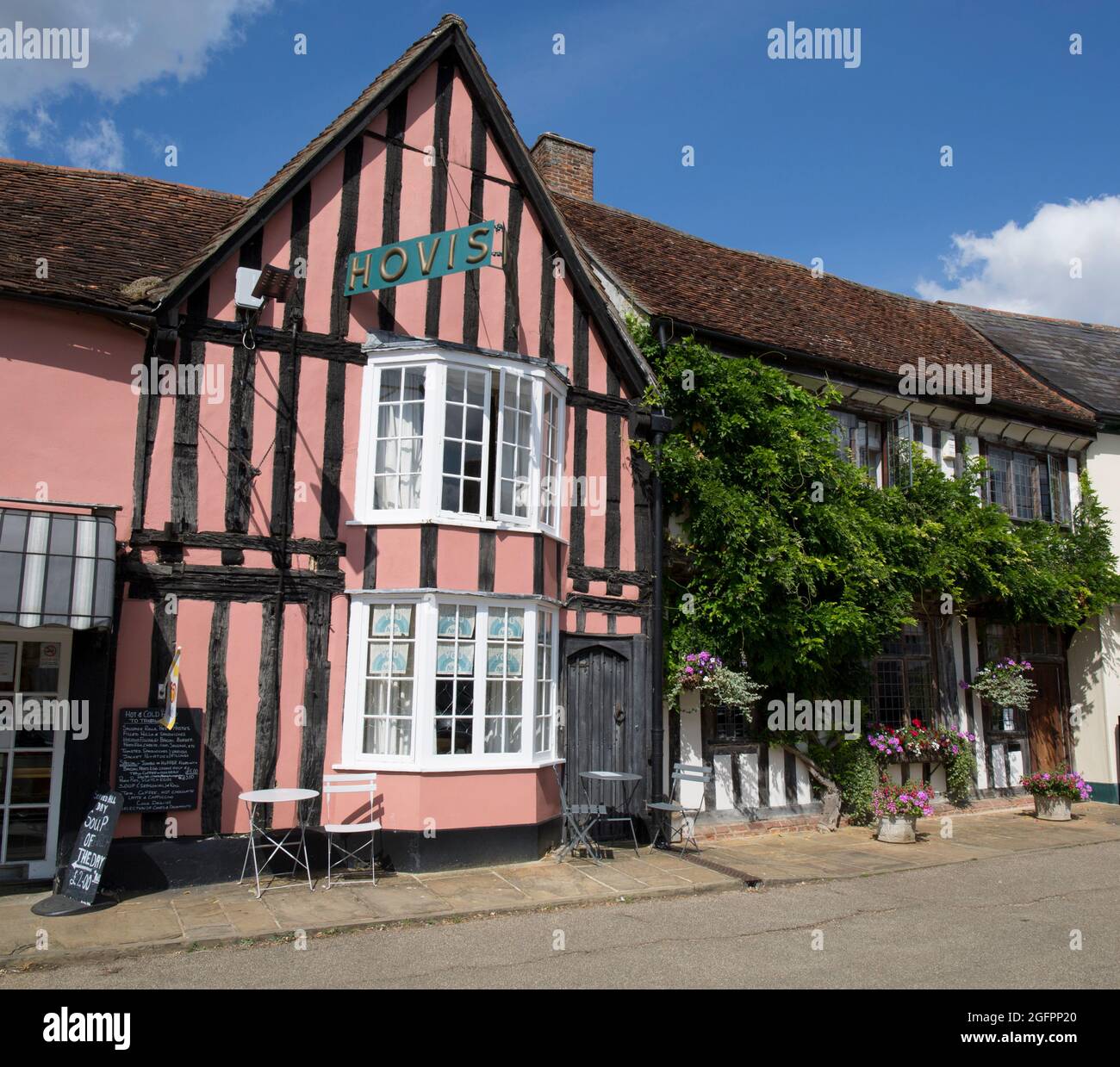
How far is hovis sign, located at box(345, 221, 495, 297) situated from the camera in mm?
9945

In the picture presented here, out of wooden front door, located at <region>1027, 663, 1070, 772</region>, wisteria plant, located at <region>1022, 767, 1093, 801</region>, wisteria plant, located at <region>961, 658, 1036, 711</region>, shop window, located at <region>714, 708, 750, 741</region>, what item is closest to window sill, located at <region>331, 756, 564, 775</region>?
shop window, located at <region>714, 708, 750, 741</region>

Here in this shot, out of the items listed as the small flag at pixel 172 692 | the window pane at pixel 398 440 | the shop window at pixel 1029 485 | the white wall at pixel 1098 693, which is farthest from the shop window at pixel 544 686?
the white wall at pixel 1098 693

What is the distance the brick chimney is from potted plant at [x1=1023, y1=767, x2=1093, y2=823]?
39.3 feet

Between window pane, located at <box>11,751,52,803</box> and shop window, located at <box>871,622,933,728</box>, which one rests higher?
shop window, located at <box>871,622,933,728</box>

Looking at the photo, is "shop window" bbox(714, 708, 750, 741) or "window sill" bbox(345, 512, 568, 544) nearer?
"window sill" bbox(345, 512, 568, 544)

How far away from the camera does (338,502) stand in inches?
393

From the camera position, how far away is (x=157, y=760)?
8.84m

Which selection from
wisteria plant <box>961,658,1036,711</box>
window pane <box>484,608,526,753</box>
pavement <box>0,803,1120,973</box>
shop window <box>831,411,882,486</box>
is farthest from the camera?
wisteria plant <box>961,658,1036,711</box>

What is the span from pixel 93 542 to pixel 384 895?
3975mm

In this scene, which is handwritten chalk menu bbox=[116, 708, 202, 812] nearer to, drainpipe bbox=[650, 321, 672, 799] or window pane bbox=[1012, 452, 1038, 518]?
drainpipe bbox=[650, 321, 672, 799]

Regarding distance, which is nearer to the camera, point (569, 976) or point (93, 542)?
point (569, 976)

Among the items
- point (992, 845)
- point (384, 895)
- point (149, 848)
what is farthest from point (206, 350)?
point (992, 845)

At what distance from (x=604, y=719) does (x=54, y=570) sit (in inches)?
238
